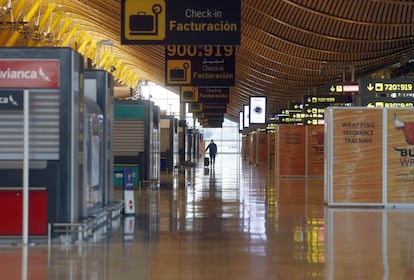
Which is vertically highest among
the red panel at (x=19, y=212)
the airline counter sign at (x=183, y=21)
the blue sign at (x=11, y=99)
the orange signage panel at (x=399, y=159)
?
the airline counter sign at (x=183, y=21)

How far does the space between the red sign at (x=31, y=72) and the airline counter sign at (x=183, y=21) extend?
13.1ft

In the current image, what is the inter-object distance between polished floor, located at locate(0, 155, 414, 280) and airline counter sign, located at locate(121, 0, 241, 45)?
11.6ft

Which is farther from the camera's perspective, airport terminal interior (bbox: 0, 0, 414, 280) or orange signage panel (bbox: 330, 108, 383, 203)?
orange signage panel (bbox: 330, 108, 383, 203)

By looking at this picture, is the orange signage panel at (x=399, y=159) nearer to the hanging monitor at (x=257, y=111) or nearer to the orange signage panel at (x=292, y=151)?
the orange signage panel at (x=292, y=151)

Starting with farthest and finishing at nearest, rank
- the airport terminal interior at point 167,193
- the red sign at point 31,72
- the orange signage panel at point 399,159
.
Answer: the orange signage panel at point 399,159, the red sign at point 31,72, the airport terminal interior at point 167,193

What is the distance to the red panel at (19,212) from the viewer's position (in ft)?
42.2

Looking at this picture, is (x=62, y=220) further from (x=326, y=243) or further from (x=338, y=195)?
(x=338, y=195)

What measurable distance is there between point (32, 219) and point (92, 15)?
3734 cm

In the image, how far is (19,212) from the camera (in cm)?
1288

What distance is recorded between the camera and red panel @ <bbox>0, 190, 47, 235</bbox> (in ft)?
42.2

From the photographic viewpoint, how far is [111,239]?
13344mm

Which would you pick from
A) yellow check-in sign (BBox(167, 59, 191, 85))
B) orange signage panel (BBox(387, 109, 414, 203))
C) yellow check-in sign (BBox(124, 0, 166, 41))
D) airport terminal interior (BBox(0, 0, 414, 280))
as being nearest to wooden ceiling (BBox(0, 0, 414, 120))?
yellow check-in sign (BBox(167, 59, 191, 85))

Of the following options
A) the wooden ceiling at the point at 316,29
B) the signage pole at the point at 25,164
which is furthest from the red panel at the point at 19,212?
the wooden ceiling at the point at 316,29

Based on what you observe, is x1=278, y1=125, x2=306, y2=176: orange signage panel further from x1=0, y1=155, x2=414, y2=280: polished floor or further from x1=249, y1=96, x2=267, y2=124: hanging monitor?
x1=0, y1=155, x2=414, y2=280: polished floor
